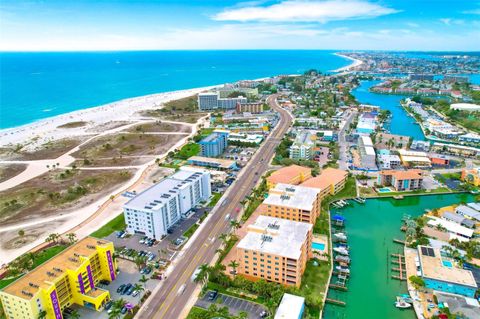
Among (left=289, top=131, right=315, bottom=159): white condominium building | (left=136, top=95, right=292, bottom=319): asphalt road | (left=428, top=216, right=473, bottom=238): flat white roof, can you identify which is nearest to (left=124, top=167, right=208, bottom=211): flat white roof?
(left=136, top=95, right=292, bottom=319): asphalt road

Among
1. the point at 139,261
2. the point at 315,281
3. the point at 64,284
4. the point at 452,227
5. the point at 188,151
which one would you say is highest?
the point at 188,151

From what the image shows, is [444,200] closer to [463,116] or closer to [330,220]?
[330,220]

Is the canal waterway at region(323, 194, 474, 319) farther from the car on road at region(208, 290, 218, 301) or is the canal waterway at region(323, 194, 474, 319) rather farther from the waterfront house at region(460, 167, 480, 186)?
the car on road at region(208, 290, 218, 301)

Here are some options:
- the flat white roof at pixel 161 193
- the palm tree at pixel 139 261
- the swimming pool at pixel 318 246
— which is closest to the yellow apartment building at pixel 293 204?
the swimming pool at pixel 318 246

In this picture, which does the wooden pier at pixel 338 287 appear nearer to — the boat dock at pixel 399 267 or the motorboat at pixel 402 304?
the motorboat at pixel 402 304

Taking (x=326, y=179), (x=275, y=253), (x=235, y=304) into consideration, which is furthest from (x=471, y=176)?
(x=235, y=304)

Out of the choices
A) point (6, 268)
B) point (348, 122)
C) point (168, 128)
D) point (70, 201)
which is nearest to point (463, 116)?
point (348, 122)

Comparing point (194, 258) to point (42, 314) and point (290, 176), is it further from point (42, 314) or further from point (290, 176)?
point (290, 176)
